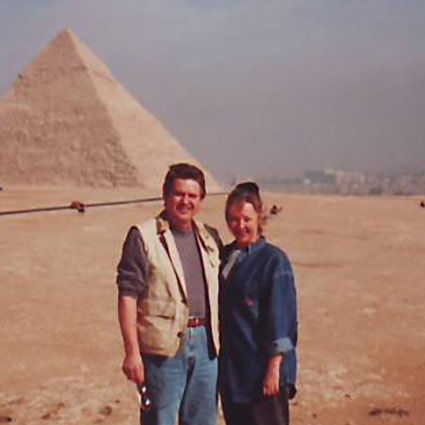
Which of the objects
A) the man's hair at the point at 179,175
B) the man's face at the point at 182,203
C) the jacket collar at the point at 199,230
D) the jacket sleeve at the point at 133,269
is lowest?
the jacket sleeve at the point at 133,269

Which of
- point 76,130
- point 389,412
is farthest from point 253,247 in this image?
point 76,130

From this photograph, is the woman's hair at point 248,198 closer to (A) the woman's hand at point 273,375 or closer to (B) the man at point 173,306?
(B) the man at point 173,306

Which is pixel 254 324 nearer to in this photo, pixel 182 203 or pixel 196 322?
pixel 196 322

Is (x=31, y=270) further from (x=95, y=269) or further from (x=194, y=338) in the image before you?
(x=194, y=338)

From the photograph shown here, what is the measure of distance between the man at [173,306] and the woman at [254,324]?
73 mm

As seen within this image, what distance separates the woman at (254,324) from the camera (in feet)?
7.97

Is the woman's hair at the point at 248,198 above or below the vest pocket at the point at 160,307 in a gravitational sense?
above

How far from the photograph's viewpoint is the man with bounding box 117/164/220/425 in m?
2.46

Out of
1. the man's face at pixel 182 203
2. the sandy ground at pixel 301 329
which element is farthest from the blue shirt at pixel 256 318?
the sandy ground at pixel 301 329

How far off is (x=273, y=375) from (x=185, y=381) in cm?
38

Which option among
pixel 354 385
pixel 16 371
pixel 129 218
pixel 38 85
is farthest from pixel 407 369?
pixel 38 85

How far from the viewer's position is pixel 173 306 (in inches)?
97.9

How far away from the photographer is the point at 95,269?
30.4ft

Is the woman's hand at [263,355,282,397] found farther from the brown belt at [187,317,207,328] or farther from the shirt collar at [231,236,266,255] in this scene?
the shirt collar at [231,236,266,255]
